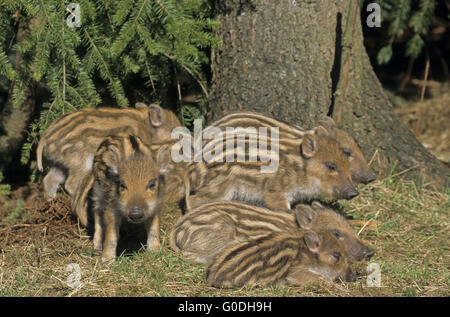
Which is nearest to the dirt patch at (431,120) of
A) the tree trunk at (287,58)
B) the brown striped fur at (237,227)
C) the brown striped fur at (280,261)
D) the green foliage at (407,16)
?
the green foliage at (407,16)

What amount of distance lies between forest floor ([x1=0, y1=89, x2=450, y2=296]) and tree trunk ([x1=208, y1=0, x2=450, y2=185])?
970 mm

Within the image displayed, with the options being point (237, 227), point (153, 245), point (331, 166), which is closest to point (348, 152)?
point (331, 166)

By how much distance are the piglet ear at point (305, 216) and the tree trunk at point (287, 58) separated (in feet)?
4.13

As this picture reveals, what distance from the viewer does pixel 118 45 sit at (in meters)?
4.75

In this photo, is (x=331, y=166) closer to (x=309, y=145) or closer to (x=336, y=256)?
(x=309, y=145)

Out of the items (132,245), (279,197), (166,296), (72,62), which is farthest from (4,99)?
(166,296)

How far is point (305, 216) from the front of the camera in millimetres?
4449

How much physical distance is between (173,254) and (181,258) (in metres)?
0.08

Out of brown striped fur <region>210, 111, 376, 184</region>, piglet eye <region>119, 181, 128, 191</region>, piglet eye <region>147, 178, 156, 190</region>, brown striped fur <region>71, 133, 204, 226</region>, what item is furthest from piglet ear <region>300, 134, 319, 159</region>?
piglet eye <region>119, 181, 128, 191</region>

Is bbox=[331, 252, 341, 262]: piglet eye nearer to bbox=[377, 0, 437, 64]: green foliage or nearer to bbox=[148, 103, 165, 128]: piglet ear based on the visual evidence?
bbox=[148, 103, 165, 128]: piglet ear

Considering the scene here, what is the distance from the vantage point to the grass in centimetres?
391

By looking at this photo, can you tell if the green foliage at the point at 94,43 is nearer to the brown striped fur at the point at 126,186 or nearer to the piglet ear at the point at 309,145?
the brown striped fur at the point at 126,186

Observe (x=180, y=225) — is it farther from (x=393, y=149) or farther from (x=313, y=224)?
(x=393, y=149)

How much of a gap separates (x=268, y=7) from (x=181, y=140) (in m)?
1.37
